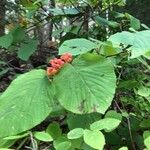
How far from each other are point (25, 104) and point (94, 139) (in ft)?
0.92

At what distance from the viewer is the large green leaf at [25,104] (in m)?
1.18

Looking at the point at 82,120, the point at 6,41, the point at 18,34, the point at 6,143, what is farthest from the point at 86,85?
the point at 18,34

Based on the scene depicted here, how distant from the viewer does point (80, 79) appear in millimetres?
1271

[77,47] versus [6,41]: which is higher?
[77,47]

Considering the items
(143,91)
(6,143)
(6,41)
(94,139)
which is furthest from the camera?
(6,41)

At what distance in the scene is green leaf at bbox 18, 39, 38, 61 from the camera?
228cm

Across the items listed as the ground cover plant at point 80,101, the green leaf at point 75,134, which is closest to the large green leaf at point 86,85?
the ground cover plant at point 80,101

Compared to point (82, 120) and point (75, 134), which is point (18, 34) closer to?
point (82, 120)

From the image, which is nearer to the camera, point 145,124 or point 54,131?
point 54,131

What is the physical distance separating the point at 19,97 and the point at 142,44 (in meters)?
0.47

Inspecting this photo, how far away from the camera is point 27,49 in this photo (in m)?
2.31

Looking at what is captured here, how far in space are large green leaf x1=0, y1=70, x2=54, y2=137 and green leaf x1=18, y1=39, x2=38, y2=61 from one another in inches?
38.1

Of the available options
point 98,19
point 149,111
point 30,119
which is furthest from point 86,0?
point 30,119

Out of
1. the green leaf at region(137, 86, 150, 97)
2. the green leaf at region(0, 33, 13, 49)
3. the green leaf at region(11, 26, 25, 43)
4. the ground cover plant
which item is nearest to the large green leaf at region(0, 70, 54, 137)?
the ground cover plant
